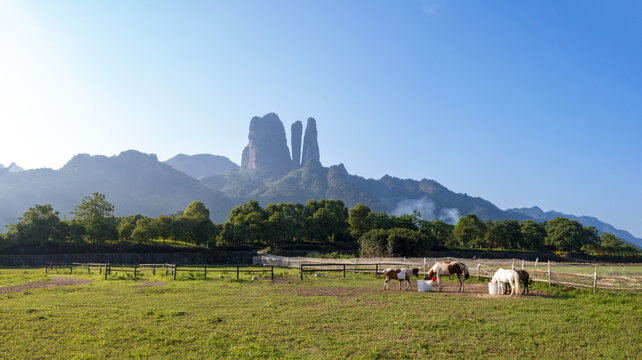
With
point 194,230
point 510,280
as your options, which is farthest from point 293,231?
point 510,280

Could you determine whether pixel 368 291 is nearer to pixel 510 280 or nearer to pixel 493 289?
pixel 493 289

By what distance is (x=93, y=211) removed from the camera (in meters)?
A: 76.3

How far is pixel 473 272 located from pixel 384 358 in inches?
788

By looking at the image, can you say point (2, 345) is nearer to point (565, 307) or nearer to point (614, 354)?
point (614, 354)

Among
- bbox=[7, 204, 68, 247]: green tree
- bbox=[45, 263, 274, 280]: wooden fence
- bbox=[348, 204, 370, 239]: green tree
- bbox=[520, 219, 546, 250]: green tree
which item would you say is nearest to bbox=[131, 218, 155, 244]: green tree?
bbox=[7, 204, 68, 247]: green tree

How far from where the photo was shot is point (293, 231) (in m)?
90.4

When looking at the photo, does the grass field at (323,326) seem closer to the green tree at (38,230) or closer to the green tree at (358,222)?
the green tree at (38,230)

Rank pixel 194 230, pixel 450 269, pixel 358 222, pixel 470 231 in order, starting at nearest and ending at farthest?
pixel 450 269, pixel 194 230, pixel 358 222, pixel 470 231

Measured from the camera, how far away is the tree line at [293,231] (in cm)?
5997

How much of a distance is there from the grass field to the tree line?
40.8 m

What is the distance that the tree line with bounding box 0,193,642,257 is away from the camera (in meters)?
60.0

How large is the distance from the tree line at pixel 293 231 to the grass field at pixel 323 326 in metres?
40.8

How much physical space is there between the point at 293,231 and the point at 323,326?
7921cm

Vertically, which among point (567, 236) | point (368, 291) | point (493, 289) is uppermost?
point (493, 289)
